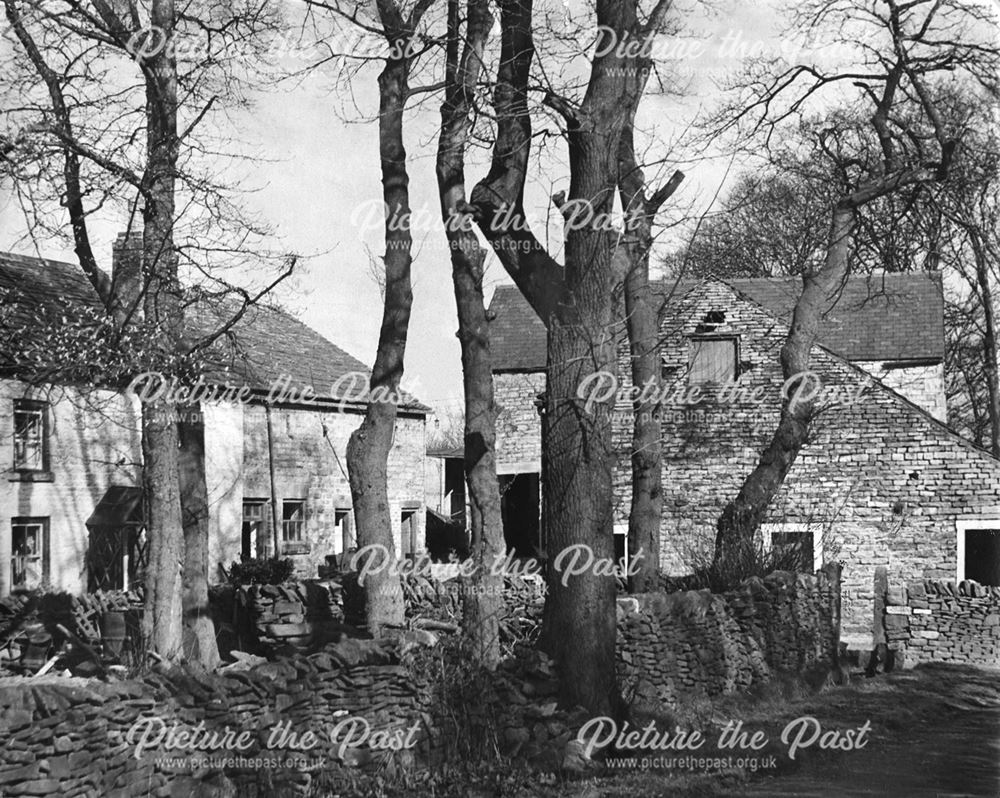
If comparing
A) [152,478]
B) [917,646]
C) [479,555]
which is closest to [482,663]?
[479,555]

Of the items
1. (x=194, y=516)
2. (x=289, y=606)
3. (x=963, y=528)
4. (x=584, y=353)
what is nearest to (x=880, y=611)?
(x=963, y=528)

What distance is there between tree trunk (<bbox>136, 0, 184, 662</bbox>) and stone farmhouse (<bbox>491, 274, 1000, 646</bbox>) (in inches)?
402

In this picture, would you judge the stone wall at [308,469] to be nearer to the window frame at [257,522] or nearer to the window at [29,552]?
the window frame at [257,522]

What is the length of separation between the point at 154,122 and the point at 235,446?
1180cm

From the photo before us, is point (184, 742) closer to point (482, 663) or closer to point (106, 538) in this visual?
point (482, 663)

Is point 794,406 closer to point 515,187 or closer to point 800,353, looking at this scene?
point 800,353

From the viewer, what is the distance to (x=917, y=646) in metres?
18.9

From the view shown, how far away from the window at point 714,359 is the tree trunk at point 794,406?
20.8ft

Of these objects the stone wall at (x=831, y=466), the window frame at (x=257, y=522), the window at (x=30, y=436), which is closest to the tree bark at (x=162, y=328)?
the window at (x=30, y=436)

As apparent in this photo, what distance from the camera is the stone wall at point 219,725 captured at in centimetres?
769

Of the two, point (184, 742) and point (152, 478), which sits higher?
point (152, 478)

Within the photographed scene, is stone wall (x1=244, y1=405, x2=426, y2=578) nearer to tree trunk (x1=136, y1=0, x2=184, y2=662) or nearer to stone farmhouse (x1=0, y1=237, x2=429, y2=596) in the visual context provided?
stone farmhouse (x1=0, y1=237, x2=429, y2=596)

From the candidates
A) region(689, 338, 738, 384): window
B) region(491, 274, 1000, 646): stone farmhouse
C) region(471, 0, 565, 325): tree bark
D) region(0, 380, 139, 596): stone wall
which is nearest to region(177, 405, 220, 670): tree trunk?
region(0, 380, 139, 596): stone wall

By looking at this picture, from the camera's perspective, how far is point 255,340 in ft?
94.4
